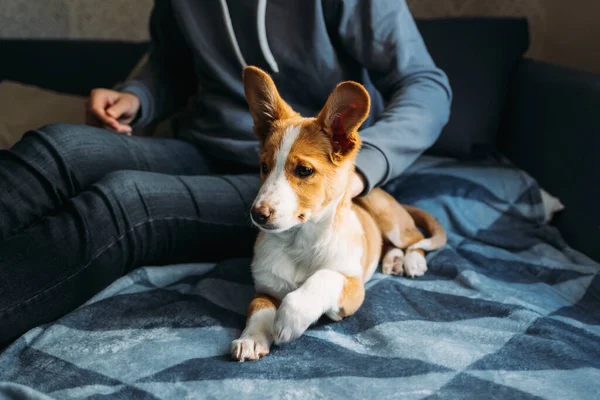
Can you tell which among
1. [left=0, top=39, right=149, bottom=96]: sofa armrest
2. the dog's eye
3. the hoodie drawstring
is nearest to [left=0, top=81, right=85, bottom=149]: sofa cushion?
[left=0, top=39, right=149, bottom=96]: sofa armrest

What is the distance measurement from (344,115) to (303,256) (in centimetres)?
31

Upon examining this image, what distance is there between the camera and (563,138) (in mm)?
1774

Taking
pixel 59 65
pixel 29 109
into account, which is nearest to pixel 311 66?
pixel 29 109

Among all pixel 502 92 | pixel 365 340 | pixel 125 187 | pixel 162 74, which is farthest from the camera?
pixel 502 92

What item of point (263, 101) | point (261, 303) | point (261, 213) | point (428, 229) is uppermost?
point (263, 101)

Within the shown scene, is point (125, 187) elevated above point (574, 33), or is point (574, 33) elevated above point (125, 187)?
point (574, 33)

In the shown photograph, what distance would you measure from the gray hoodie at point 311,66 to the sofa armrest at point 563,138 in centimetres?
41

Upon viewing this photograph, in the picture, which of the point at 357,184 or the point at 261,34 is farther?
the point at 261,34

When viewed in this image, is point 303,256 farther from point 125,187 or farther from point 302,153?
point 125,187

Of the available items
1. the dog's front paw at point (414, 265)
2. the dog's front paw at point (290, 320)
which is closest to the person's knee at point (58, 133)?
the dog's front paw at point (290, 320)

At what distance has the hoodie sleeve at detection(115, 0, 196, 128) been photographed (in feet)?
5.95

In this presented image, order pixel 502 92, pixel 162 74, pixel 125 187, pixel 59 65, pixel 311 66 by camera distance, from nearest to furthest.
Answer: pixel 125 187 → pixel 311 66 → pixel 162 74 → pixel 502 92 → pixel 59 65

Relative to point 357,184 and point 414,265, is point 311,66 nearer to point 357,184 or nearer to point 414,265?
point 357,184

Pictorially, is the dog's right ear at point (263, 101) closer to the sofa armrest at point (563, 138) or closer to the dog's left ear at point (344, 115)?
the dog's left ear at point (344, 115)
